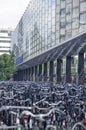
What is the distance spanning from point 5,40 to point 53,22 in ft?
331

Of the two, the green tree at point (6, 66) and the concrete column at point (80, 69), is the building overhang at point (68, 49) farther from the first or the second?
the green tree at point (6, 66)

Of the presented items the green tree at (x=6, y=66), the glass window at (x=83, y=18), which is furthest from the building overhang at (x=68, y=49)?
the green tree at (x=6, y=66)

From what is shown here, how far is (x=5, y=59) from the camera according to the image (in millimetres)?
46781

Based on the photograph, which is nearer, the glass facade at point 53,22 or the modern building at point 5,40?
the glass facade at point 53,22

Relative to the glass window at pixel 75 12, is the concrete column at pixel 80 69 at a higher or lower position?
lower

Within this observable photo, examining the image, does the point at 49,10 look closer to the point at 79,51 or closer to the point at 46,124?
the point at 79,51

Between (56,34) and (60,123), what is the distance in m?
22.0

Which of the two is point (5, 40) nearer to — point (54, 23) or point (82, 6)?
point (54, 23)

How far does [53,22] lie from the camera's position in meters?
29.1

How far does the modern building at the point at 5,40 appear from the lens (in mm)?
125394

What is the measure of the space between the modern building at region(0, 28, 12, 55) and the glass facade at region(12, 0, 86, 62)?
3320 inches

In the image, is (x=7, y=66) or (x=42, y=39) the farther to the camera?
(x=7, y=66)

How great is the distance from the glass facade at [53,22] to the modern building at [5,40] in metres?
84.3

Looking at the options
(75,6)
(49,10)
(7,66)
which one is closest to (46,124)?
(75,6)
